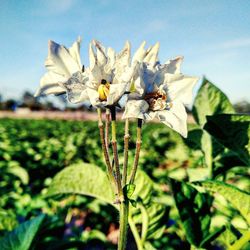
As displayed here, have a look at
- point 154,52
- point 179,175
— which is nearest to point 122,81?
point 154,52

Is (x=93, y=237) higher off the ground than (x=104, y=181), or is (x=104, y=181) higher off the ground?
(x=104, y=181)

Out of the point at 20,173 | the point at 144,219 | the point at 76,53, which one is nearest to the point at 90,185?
the point at 144,219

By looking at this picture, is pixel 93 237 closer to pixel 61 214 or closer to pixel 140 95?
pixel 61 214

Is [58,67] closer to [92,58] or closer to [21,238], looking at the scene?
[92,58]

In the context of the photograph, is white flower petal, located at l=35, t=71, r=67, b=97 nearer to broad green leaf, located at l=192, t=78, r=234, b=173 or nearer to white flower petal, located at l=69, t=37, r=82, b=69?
white flower petal, located at l=69, t=37, r=82, b=69

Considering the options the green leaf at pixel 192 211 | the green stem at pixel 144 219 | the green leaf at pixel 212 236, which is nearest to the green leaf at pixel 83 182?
the green stem at pixel 144 219
